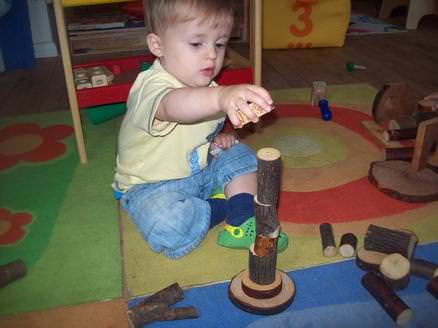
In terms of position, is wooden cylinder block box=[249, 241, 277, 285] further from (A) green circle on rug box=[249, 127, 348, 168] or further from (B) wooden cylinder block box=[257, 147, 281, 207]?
(A) green circle on rug box=[249, 127, 348, 168]

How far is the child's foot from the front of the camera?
91cm

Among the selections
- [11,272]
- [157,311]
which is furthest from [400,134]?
[11,272]

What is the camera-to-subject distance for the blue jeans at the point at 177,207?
2.98 feet

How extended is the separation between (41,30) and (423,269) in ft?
7.46

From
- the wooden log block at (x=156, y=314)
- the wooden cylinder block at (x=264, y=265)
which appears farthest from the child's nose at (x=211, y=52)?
the wooden log block at (x=156, y=314)

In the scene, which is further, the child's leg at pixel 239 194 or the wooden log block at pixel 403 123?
the wooden log block at pixel 403 123

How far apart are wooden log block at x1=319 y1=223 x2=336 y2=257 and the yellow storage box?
170 cm

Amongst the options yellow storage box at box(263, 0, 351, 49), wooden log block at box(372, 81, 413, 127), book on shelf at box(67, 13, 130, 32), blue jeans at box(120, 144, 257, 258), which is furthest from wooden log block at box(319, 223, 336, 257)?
yellow storage box at box(263, 0, 351, 49)

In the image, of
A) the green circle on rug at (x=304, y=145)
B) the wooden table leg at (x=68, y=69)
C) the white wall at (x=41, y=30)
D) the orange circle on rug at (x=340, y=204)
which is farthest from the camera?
the white wall at (x=41, y=30)

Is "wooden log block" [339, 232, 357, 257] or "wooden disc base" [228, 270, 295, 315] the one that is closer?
"wooden disc base" [228, 270, 295, 315]

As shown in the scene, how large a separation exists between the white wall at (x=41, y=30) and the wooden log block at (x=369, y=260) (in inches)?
84.5

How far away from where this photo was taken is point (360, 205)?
1059 millimetres

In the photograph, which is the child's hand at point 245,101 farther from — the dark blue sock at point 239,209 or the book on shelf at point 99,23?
the book on shelf at point 99,23

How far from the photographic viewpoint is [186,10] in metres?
0.82
